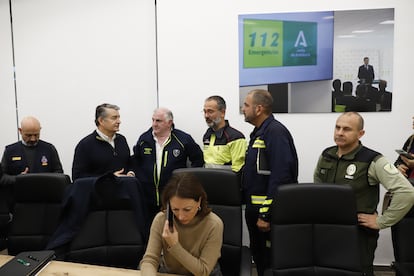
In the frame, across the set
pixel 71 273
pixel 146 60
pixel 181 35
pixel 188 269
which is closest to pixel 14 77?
pixel 146 60

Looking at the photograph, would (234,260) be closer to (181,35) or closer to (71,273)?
(71,273)

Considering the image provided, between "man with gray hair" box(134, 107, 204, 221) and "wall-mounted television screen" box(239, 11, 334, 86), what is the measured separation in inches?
30.2

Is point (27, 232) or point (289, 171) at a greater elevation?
point (289, 171)

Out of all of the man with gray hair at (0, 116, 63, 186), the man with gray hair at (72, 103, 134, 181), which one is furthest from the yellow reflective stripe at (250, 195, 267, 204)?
the man with gray hair at (0, 116, 63, 186)

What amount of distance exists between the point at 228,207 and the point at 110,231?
706 millimetres

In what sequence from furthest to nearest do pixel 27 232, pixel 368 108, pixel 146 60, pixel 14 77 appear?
pixel 14 77, pixel 146 60, pixel 368 108, pixel 27 232

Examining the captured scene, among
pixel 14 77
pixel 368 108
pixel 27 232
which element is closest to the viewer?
pixel 27 232

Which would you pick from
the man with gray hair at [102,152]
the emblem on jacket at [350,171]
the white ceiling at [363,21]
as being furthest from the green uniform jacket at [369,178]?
the man with gray hair at [102,152]

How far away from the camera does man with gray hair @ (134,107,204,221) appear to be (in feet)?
10.7

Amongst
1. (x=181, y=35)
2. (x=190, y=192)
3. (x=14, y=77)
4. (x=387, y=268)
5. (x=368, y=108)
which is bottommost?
(x=387, y=268)

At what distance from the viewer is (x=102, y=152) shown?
322cm

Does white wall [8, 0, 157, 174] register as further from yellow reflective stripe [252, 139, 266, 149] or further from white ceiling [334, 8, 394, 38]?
white ceiling [334, 8, 394, 38]

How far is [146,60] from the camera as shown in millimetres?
3734

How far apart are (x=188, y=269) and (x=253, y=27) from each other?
7.84 feet
